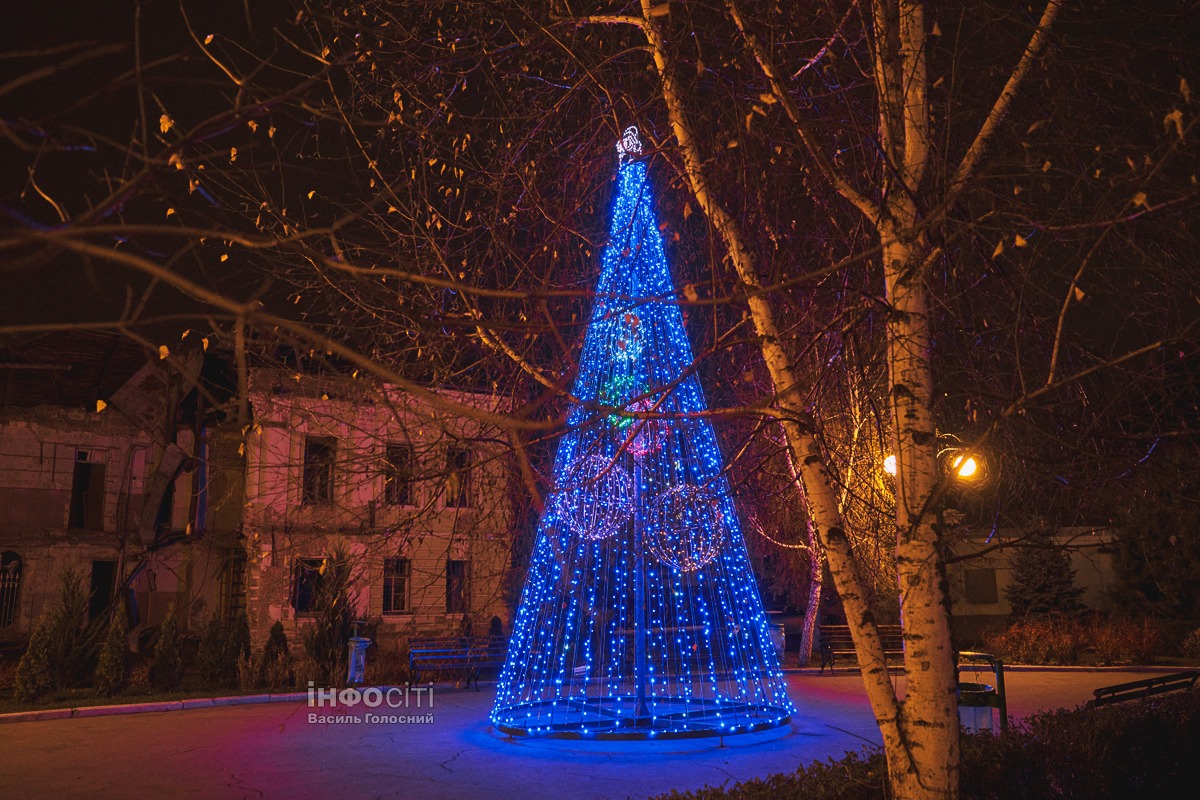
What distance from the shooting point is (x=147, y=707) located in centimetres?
1670

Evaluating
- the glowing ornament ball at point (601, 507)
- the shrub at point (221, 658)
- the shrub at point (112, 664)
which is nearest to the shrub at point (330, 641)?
the shrub at point (221, 658)

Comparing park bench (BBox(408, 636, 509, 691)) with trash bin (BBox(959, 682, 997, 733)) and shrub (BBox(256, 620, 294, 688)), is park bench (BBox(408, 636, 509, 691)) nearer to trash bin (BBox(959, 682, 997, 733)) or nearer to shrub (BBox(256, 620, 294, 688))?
shrub (BBox(256, 620, 294, 688))

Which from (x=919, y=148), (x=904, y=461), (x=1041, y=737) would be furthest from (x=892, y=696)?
(x=919, y=148)

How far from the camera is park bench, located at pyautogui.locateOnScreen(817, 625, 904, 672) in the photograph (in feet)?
76.3

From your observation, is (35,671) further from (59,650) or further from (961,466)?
(961,466)

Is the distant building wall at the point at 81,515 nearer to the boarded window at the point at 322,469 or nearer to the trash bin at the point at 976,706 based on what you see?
the boarded window at the point at 322,469

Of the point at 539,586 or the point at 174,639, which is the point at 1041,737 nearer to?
the point at 539,586

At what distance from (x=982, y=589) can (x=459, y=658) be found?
26134 millimetres

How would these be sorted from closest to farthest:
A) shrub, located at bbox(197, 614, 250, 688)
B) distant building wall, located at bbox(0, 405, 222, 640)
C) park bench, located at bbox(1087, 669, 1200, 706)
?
park bench, located at bbox(1087, 669, 1200, 706) → shrub, located at bbox(197, 614, 250, 688) → distant building wall, located at bbox(0, 405, 222, 640)

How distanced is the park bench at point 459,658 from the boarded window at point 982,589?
24.1 meters

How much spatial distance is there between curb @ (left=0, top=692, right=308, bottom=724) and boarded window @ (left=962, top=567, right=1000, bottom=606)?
95.2 feet

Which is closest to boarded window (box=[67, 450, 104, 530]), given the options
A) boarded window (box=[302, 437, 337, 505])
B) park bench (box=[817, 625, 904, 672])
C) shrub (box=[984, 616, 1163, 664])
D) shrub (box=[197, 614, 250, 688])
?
shrub (box=[197, 614, 250, 688])

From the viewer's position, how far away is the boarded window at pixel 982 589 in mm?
38031

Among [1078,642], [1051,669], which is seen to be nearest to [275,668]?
[1051,669]
